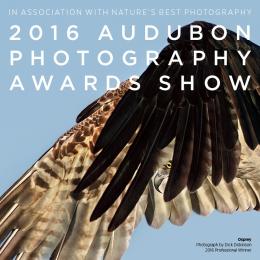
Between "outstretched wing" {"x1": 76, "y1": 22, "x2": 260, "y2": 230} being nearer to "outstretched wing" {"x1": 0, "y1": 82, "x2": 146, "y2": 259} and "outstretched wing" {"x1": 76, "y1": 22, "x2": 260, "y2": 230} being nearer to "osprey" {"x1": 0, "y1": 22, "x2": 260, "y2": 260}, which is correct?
"osprey" {"x1": 0, "y1": 22, "x2": 260, "y2": 260}

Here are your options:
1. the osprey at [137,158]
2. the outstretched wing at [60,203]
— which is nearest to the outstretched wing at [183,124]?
the osprey at [137,158]

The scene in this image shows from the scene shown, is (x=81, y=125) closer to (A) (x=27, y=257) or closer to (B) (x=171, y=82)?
(A) (x=27, y=257)

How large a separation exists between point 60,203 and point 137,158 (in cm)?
284

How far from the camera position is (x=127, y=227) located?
1544cm

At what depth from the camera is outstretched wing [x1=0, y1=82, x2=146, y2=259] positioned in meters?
15.2

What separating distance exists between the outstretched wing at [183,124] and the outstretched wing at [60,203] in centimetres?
188

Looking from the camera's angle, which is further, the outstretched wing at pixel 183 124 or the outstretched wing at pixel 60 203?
the outstretched wing at pixel 60 203

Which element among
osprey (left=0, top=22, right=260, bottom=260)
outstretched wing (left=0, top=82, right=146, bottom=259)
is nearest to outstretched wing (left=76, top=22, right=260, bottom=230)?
osprey (left=0, top=22, right=260, bottom=260)

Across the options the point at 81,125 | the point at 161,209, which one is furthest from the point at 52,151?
the point at 161,209

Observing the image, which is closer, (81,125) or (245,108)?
(245,108)

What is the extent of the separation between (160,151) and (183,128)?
302 mm

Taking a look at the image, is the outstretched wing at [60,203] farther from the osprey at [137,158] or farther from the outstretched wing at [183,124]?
the outstretched wing at [183,124]

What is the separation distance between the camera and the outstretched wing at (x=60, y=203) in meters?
15.2

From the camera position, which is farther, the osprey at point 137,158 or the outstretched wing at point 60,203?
the outstretched wing at point 60,203
